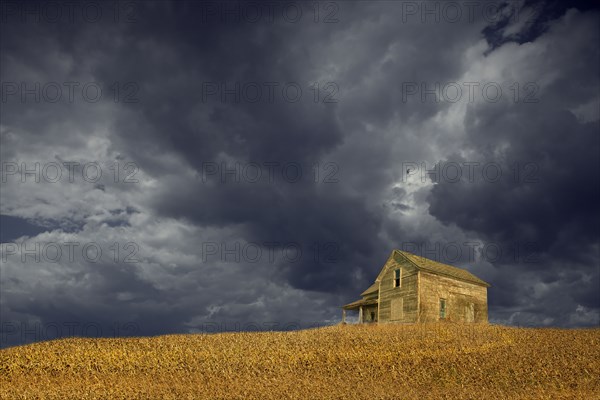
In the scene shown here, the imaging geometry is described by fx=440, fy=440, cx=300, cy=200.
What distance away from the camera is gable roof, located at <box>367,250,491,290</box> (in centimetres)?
3603

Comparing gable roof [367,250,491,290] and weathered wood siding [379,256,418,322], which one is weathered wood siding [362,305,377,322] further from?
gable roof [367,250,491,290]

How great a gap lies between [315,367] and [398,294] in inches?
792

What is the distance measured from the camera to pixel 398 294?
3706 centimetres

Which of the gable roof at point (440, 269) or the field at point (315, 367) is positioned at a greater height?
the gable roof at point (440, 269)

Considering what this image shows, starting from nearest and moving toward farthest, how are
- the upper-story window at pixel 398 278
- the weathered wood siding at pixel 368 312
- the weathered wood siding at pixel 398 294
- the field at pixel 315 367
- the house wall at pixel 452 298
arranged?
the field at pixel 315 367
the house wall at pixel 452 298
the weathered wood siding at pixel 398 294
the upper-story window at pixel 398 278
the weathered wood siding at pixel 368 312

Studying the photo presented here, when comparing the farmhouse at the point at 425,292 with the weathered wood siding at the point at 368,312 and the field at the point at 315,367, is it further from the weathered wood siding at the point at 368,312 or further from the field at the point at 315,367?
the field at the point at 315,367

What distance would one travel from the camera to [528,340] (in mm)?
24750

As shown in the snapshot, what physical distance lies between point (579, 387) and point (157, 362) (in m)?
16.6

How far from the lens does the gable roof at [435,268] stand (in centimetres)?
3603

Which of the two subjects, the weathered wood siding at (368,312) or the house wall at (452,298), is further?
the weathered wood siding at (368,312)

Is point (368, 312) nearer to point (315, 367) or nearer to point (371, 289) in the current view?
point (371, 289)

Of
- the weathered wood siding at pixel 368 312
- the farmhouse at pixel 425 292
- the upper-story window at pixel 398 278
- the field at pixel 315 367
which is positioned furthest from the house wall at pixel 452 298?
the field at pixel 315 367

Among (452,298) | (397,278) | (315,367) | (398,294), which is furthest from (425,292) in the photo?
(315,367)

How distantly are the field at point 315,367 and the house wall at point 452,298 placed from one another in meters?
7.95
